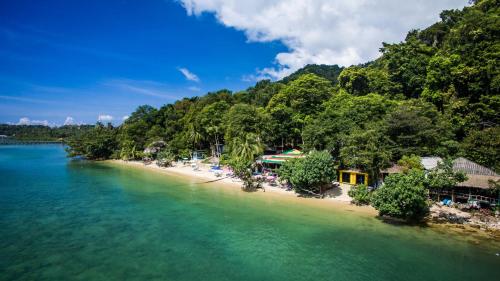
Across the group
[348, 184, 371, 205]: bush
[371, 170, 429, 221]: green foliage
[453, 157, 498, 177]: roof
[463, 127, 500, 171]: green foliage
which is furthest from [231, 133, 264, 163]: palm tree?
[463, 127, 500, 171]: green foliage

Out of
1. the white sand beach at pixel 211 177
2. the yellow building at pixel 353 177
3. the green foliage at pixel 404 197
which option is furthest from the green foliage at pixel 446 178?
the white sand beach at pixel 211 177

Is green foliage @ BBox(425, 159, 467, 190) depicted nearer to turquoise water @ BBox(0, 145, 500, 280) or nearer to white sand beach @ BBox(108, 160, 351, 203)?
turquoise water @ BBox(0, 145, 500, 280)

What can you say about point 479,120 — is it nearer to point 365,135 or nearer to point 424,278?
point 365,135

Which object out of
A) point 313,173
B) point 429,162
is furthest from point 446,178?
point 313,173

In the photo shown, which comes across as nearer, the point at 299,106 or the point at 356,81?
the point at 299,106

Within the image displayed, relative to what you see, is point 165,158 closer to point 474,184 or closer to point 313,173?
point 313,173

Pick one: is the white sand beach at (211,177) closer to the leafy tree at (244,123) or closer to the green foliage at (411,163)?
the green foliage at (411,163)

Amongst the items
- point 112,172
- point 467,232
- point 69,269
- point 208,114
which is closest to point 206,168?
point 208,114
